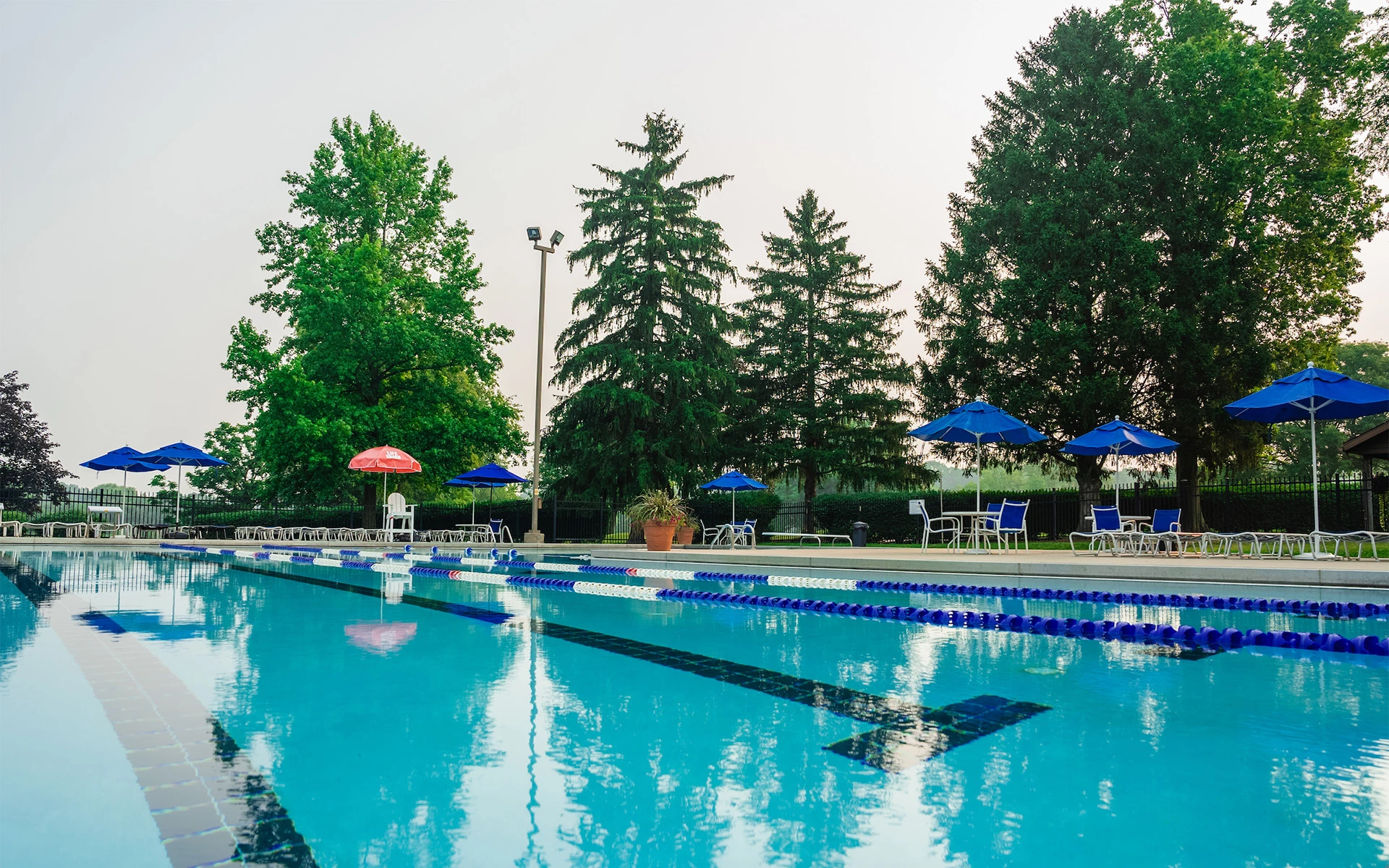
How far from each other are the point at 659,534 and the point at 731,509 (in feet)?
34.9

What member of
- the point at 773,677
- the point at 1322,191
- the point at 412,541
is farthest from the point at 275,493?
the point at 1322,191

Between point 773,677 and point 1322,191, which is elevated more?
point 1322,191

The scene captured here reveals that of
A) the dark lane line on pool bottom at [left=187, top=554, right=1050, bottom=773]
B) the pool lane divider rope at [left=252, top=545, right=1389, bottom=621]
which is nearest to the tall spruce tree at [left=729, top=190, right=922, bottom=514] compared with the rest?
the pool lane divider rope at [left=252, top=545, right=1389, bottom=621]

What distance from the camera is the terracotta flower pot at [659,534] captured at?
15.6 m

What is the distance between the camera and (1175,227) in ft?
68.7

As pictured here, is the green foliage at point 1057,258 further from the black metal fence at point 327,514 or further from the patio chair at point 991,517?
the black metal fence at point 327,514

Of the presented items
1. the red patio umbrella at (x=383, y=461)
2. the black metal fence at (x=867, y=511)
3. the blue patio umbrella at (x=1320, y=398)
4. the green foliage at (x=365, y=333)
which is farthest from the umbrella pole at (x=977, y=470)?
the green foliage at (x=365, y=333)

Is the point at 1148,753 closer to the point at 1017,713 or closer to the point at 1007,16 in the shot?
the point at 1017,713

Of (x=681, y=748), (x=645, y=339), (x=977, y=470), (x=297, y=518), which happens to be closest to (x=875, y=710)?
(x=681, y=748)

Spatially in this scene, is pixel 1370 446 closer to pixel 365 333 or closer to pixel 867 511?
pixel 867 511

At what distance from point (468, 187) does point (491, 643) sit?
2638 cm

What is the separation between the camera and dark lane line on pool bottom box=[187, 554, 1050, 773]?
3.01 metres

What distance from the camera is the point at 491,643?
5688mm

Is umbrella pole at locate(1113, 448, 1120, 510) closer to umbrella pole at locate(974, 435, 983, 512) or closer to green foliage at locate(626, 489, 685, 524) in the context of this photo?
umbrella pole at locate(974, 435, 983, 512)
